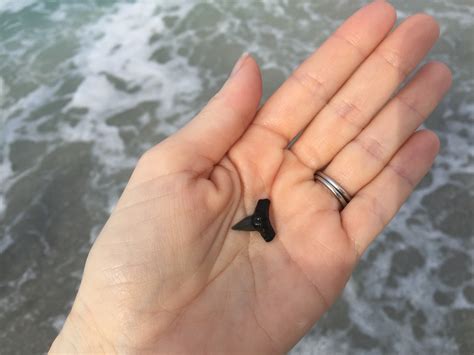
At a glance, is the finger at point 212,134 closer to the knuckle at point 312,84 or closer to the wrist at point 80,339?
the knuckle at point 312,84

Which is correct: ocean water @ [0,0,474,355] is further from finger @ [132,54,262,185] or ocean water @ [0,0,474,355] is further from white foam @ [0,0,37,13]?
finger @ [132,54,262,185]

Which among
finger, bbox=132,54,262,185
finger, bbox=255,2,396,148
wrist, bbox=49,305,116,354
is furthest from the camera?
finger, bbox=255,2,396,148

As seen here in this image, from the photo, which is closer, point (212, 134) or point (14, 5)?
point (212, 134)

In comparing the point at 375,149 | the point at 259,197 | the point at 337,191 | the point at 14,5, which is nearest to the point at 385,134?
the point at 375,149

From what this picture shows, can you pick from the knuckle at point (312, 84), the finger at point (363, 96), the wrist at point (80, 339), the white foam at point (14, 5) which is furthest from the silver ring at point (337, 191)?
the white foam at point (14, 5)

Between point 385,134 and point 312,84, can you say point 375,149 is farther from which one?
point 312,84

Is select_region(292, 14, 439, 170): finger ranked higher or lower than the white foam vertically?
higher

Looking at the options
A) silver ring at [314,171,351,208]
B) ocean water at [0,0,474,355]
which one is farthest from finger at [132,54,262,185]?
ocean water at [0,0,474,355]
